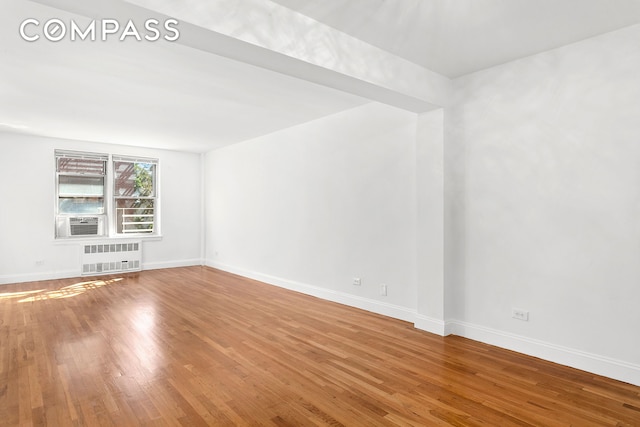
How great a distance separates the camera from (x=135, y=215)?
7922 millimetres

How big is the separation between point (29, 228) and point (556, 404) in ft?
26.9

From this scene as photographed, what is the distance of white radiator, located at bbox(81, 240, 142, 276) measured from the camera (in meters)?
Answer: 7.09

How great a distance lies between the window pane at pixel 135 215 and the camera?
304 inches

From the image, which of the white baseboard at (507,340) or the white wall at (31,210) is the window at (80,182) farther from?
the white baseboard at (507,340)

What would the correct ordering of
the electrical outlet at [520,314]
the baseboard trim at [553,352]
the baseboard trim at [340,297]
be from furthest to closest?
the baseboard trim at [340,297] → the electrical outlet at [520,314] → the baseboard trim at [553,352]

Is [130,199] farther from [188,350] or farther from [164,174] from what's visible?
[188,350]

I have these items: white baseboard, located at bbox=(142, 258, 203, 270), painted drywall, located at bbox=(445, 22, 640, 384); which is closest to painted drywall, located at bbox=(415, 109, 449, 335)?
painted drywall, located at bbox=(445, 22, 640, 384)

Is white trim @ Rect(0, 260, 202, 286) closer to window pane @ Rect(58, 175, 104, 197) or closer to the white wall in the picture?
the white wall

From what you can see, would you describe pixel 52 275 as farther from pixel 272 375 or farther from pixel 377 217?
pixel 377 217

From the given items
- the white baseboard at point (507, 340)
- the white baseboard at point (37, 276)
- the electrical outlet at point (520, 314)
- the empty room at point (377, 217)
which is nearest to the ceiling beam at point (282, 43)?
the empty room at point (377, 217)

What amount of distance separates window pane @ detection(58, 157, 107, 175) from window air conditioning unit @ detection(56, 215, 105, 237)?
937 mm

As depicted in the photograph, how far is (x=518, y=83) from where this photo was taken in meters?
3.32

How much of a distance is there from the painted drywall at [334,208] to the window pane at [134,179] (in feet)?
7.10

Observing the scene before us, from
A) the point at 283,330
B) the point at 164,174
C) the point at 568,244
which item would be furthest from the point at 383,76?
the point at 164,174
